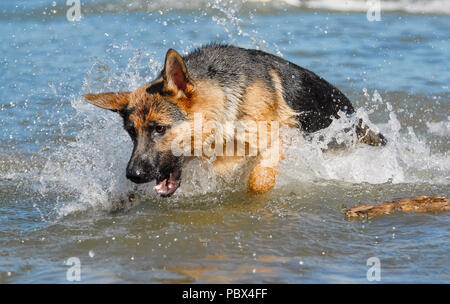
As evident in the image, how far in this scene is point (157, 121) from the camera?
5.12 metres

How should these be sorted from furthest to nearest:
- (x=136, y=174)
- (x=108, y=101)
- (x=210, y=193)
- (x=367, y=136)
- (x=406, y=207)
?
(x=367, y=136)
(x=210, y=193)
(x=108, y=101)
(x=406, y=207)
(x=136, y=174)

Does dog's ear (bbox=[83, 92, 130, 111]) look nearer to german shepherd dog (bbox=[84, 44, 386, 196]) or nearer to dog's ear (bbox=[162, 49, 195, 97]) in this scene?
german shepherd dog (bbox=[84, 44, 386, 196])

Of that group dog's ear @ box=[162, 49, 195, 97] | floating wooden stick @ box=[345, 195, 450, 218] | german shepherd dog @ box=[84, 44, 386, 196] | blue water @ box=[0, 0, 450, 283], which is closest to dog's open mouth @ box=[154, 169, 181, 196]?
german shepherd dog @ box=[84, 44, 386, 196]

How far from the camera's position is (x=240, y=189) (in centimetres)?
585

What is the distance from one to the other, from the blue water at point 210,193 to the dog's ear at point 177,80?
860mm

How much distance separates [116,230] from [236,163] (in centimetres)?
131

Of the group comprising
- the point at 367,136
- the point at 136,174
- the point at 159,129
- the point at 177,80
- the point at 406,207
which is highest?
the point at 177,80

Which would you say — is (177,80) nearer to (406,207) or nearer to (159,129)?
(159,129)

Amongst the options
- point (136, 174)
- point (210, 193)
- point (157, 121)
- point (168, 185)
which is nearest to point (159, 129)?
point (157, 121)

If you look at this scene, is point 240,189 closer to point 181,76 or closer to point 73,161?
point 181,76

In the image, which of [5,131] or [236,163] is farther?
[5,131]

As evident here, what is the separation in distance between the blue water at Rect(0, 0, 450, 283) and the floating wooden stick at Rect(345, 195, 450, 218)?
0.11 meters

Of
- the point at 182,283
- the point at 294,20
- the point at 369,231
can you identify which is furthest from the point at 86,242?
the point at 294,20

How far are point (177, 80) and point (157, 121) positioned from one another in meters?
0.37
